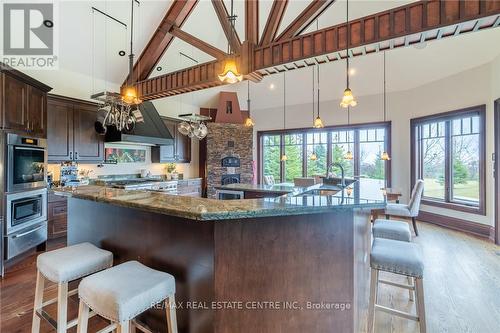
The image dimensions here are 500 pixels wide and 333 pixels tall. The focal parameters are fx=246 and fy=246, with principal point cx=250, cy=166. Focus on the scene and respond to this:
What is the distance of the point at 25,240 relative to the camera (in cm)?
340

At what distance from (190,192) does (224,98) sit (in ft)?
10.2

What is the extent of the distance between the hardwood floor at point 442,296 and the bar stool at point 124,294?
3.26 feet

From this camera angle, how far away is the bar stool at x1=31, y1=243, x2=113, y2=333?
165cm

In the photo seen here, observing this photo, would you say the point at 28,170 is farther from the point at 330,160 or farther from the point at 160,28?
the point at 330,160

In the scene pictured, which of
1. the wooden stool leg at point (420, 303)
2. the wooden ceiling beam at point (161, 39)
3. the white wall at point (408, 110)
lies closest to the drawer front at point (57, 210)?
the wooden ceiling beam at point (161, 39)

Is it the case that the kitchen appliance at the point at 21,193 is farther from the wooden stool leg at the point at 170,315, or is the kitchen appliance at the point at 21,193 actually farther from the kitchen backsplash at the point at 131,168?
the wooden stool leg at the point at 170,315

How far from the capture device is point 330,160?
740 cm

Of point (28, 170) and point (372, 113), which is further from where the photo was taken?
point (372, 113)

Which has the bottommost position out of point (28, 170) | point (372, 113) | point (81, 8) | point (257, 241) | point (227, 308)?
point (227, 308)

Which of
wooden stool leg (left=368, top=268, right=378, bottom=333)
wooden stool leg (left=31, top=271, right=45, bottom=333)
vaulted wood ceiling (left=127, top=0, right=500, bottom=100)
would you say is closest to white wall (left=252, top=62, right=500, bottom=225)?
vaulted wood ceiling (left=127, top=0, right=500, bottom=100)

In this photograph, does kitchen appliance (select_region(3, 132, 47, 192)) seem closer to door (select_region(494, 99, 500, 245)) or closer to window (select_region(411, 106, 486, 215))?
door (select_region(494, 99, 500, 245))

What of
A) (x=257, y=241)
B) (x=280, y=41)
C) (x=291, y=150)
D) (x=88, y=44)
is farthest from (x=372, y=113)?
(x=88, y=44)

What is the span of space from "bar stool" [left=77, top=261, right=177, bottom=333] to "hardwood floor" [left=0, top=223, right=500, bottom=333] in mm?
993

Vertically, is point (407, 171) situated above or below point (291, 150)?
below
